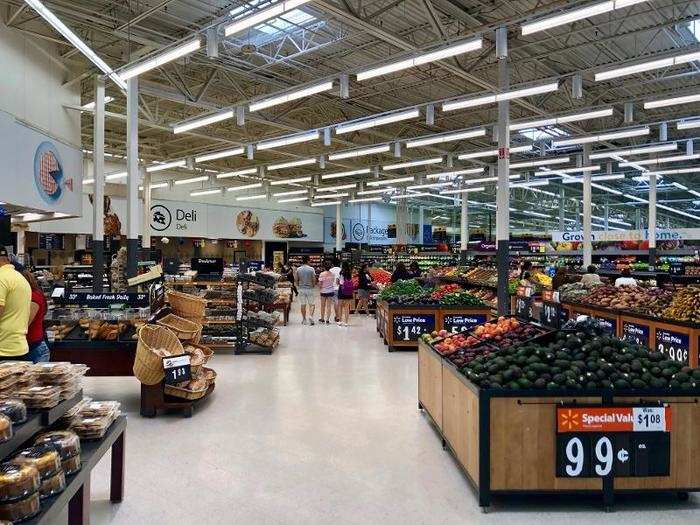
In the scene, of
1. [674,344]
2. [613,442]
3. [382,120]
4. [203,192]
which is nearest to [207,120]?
[382,120]


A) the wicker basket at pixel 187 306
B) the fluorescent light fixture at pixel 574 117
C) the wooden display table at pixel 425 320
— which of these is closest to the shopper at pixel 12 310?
the wicker basket at pixel 187 306

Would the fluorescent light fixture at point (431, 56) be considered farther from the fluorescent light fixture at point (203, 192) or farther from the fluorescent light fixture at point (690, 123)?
the fluorescent light fixture at point (203, 192)

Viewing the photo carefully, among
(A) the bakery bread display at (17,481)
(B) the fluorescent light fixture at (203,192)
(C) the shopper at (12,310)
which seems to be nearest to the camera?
(A) the bakery bread display at (17,481)

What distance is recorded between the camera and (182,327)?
6.38 meters

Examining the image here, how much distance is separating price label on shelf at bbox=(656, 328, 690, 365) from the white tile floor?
138 inches

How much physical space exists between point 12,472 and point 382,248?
2650 cm

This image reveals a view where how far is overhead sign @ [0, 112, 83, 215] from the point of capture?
9312mm

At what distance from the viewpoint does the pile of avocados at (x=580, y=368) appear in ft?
11.5

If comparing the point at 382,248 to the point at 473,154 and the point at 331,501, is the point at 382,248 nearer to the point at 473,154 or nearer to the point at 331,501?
the point at 473,154

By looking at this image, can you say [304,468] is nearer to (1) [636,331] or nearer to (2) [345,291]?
(1) [636,331]

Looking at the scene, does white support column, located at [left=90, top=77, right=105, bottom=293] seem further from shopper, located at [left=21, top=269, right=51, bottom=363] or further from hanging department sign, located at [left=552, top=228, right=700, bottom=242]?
hanging department sign, located at [left=552, top=228, right=700, bottom=242]

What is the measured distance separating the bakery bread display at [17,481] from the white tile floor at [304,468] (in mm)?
1301

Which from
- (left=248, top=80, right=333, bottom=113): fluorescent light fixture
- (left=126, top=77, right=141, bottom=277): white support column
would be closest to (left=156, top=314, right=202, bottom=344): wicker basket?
(left=126, top=77, right=141, bottom=277): white support column

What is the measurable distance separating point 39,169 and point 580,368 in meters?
10.5
